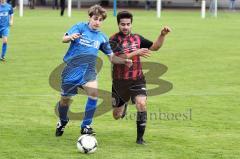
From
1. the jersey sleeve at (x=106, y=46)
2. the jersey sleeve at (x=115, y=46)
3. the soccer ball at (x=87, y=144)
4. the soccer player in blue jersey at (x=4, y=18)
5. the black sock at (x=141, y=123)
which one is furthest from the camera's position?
the soccer player in blue jersey at (x=4, y=18)

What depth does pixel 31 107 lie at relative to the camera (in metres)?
12.8

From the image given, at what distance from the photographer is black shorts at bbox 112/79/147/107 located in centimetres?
992

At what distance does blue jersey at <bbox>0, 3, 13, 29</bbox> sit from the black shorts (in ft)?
41.2

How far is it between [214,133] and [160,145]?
4.30 ft

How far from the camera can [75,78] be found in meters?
9.95

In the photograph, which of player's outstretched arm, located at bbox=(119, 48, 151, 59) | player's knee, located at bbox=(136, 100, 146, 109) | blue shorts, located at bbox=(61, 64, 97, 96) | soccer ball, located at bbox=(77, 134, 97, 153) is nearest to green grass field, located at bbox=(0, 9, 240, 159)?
soccer ball, located at bbox=(77, 134, 97, 153)

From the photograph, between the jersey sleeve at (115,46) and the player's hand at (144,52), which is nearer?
the player's hand at (144,52)

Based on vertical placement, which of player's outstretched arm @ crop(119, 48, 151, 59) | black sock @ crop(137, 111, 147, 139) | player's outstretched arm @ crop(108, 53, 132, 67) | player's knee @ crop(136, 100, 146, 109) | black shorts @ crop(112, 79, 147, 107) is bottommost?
black sock @ crop(137, 111, 147, 139)

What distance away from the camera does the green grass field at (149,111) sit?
30.6 feet

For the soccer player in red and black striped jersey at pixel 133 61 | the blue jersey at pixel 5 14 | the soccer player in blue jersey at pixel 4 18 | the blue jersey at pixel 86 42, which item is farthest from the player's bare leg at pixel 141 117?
the blue jersey at pixel 5 14

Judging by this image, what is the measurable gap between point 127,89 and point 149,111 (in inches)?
100

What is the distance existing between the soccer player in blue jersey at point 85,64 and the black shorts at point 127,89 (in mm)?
329

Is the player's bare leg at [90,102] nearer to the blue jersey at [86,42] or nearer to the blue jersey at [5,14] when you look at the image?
the blue jersey at [86,42]

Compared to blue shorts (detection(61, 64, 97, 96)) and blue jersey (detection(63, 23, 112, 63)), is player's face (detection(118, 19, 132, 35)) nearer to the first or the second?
blue jersey (detection(63, 23, 112, 63))
